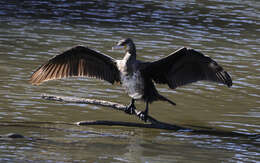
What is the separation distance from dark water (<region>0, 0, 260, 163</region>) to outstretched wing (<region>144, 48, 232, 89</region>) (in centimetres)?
85

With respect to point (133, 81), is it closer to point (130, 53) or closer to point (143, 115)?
point (130, 53)

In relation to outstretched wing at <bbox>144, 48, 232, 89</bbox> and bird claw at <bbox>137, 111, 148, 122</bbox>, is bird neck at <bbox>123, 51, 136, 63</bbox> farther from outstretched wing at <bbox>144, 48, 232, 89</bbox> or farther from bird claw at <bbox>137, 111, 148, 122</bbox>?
bird claw at <bbox>137, 111, 148, 122</bbox>

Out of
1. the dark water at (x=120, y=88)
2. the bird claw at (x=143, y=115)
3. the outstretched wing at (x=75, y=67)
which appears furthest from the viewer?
the outstretched wing at (x=75, y=67)

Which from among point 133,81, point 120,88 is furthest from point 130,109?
point 120,88

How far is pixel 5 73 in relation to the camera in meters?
11.4

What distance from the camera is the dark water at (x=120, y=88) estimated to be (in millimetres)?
7867

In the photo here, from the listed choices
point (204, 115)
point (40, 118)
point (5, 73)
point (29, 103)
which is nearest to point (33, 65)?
point (5, 73)

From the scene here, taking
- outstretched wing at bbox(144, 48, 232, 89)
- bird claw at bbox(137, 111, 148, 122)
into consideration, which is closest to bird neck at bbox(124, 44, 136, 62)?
outstretched wing at bbox(144, 48, 232, 89)

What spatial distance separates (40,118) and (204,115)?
273 centimetres

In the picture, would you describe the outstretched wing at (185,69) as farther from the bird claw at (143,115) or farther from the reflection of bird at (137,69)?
the bird claw at (143,115)

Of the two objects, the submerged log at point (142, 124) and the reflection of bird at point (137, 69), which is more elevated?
the reflection of bird at point (137, 69)

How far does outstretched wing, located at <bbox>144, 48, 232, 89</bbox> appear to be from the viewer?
328 inches

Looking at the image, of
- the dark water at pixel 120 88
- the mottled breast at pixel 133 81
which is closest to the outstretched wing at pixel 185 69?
the mottled breast at pixel 133 81

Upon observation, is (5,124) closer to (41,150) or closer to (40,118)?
(40,118)
